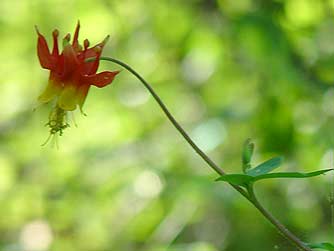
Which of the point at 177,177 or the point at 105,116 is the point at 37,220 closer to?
the point at 105,116

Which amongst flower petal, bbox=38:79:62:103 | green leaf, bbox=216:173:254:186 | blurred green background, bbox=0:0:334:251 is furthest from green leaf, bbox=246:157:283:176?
blurred green background, bbox=0:0:334:251

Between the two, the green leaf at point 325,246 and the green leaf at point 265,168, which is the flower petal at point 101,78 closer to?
the green leaf at point 265,168

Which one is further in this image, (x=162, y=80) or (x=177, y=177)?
(x=162, y=80)

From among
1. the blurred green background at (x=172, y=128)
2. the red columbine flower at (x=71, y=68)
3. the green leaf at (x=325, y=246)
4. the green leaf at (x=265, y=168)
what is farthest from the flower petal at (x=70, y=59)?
the blurred green background at (x=172, y=128)

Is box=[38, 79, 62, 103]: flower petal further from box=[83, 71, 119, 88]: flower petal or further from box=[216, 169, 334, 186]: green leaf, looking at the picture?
box=[216, 169, 334, 186]: green leaf

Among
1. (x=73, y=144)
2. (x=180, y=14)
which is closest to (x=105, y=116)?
(x=73, y=144)

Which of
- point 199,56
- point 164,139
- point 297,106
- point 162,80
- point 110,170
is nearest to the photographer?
point 297,106
